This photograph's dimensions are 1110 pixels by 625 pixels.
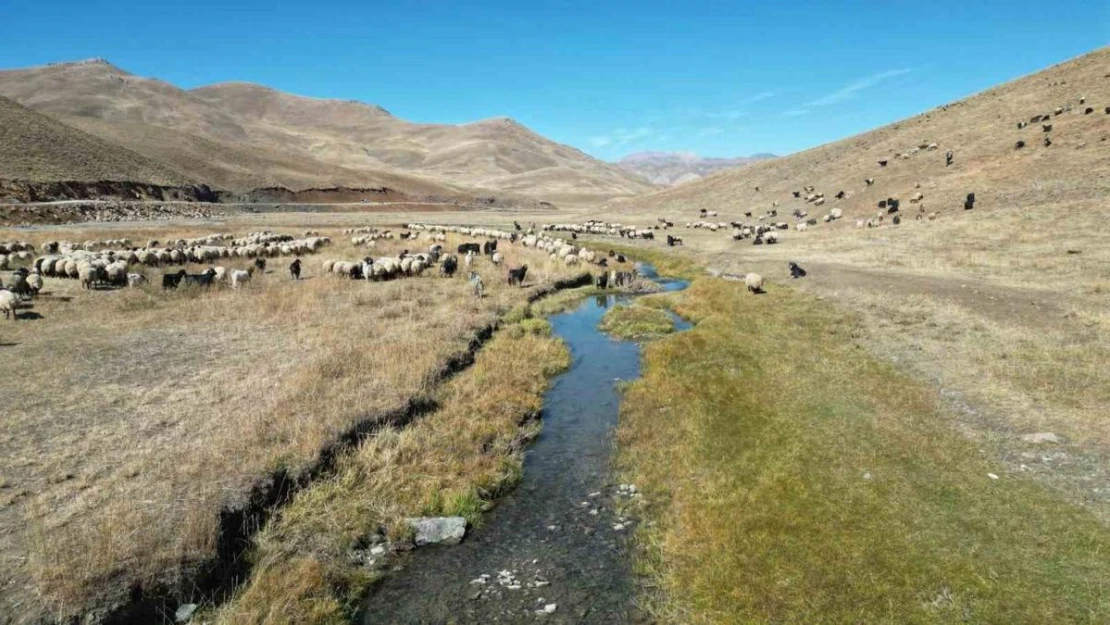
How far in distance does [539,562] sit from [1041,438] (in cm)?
939

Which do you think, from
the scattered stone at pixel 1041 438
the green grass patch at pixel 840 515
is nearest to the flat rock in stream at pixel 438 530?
the green grass patch at pixel 840 515

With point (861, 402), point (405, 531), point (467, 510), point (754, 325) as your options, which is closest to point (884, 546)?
point (861, 402)

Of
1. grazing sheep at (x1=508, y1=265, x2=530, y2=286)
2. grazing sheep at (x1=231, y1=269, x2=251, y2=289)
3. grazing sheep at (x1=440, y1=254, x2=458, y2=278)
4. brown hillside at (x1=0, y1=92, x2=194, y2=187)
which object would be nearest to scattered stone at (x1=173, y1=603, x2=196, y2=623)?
grazing sheep at (x1=231, y1=269, x2=251, y2=289)

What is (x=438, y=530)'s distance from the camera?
9.02 metres

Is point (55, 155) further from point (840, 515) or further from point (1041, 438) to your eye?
point (1041, 438)

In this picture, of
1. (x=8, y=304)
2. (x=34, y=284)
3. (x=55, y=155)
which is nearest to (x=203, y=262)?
(x=34, y=284)

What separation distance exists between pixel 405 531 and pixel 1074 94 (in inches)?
2750

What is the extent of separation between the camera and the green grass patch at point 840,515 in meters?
6.74

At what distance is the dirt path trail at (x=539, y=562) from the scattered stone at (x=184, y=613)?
6.61 feet

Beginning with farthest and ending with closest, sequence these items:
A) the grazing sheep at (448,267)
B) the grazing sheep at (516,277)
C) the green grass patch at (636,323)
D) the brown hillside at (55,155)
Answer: the brown hillside at (55,155) < the grazing sheep at (448,267) < the grazing sheep at (516,277) < the green grass patch at (636,323)

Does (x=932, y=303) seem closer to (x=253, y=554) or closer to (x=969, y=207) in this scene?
(x=253, y=554)

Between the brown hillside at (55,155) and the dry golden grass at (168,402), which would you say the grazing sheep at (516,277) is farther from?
the brown hillside at (55,155)

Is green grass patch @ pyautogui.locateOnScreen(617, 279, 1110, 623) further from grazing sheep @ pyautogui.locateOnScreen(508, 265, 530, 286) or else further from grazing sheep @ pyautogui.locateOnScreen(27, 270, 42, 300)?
grazing sheep @ pyautogui.locateOnScreen(27, 270, 42, 300)

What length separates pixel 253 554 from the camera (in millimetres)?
7949
